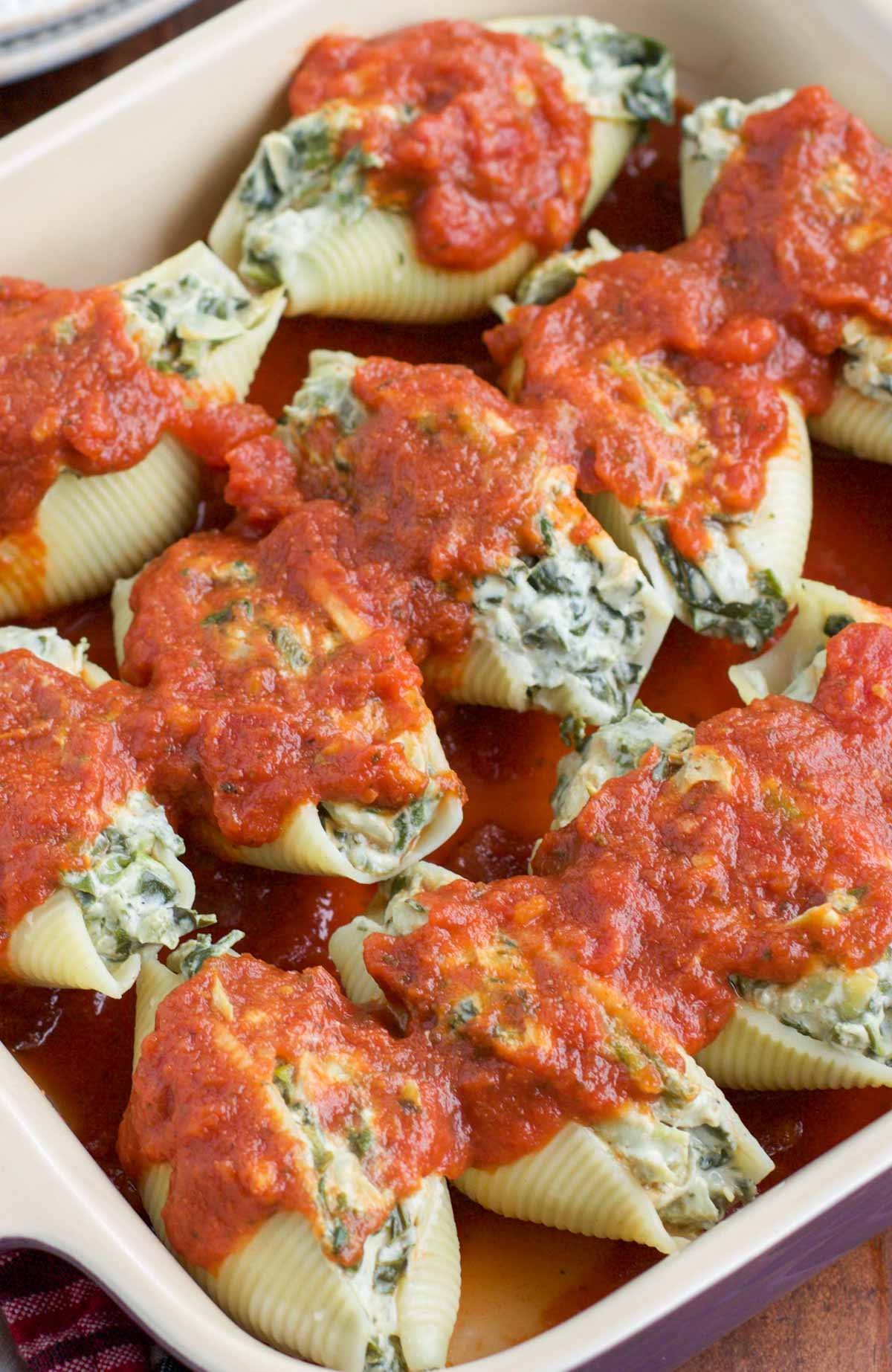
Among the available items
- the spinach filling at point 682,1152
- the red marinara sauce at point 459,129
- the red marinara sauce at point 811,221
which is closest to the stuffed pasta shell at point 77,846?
the spinach filling at point 682,1152

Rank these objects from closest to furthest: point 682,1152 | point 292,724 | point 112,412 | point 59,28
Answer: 1. point 682,1152
2. point 292,724
3. point 112,412
4. point 59,28

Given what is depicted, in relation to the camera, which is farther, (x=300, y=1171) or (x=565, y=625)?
(x=565, y=625)

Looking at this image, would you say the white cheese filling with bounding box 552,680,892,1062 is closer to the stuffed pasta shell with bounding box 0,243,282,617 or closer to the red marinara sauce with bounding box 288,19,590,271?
the stuffed pasta shell with bounding box 0,243,282,617

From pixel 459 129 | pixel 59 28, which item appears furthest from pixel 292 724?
pixel 59 28

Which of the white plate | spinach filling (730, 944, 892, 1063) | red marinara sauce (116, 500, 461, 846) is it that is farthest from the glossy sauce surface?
the white plate

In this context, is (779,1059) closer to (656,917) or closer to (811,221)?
(656,917)

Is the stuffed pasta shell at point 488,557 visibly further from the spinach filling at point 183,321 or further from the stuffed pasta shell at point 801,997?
the spinach filling at point 183,321

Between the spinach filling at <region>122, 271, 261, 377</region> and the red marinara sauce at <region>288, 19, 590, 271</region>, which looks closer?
the spinach filling at <region>122, 271, 261, 377</region>
